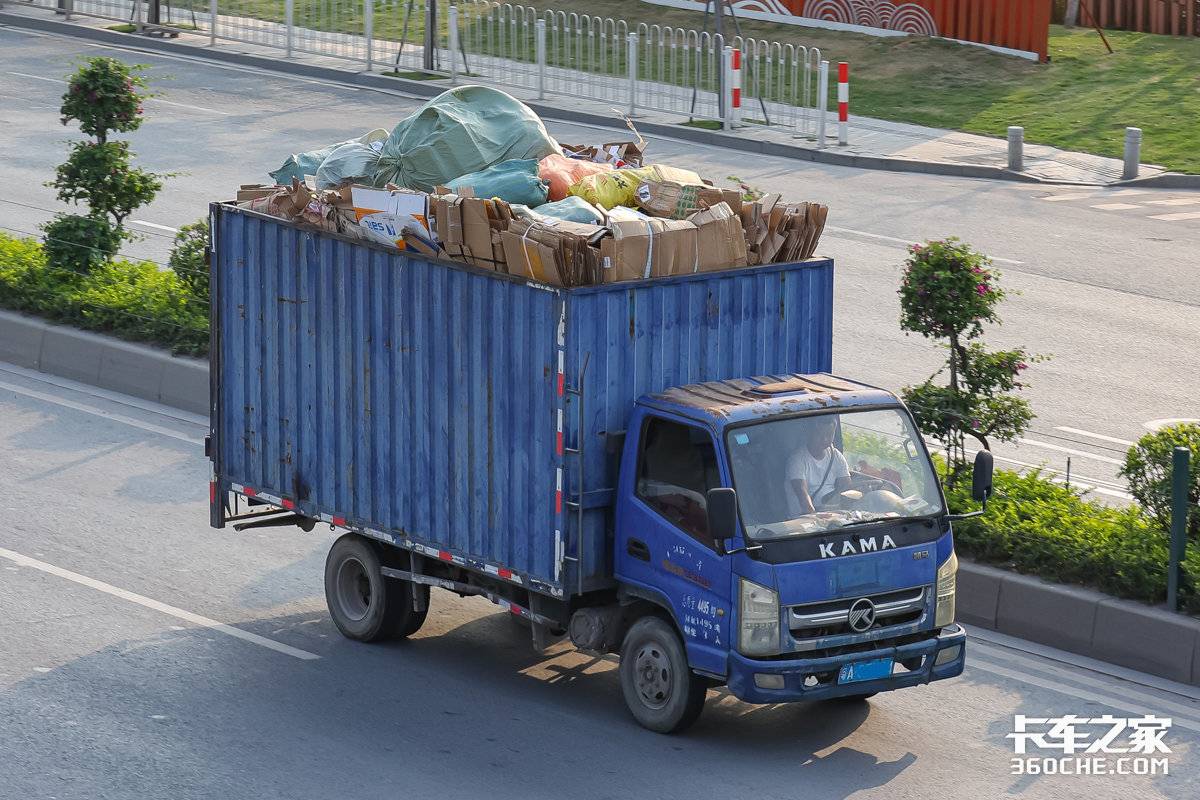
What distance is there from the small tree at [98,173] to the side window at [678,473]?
8922 mm

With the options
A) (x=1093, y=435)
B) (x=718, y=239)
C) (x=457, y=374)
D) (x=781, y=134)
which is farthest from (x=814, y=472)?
(x=781, y=134)

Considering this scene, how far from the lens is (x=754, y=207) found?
33.1ft

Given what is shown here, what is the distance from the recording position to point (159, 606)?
11.0 metres

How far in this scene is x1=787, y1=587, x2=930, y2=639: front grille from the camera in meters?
8.80

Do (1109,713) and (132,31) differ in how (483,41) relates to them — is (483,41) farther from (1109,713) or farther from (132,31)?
(1109,713)

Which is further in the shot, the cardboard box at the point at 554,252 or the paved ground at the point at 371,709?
the cardboard box at the point at 554,252

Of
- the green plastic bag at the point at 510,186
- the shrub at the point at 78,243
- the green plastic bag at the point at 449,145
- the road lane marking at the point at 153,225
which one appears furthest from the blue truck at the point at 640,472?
the road lane marking at the point at 153,225

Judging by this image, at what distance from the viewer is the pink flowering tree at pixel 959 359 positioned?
11859mm

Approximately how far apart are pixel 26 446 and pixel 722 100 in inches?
562

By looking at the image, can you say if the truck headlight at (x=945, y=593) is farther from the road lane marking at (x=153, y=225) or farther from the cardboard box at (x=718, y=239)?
the road lane marking at (x=153, y=225)

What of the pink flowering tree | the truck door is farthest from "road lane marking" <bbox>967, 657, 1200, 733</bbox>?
the truck door

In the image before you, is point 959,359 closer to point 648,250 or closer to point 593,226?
point 648,250

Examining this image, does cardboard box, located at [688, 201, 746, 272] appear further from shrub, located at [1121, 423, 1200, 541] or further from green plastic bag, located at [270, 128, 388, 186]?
shrub, located at [1121, 423, 1200, 541]

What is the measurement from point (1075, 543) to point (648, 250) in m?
3.28
